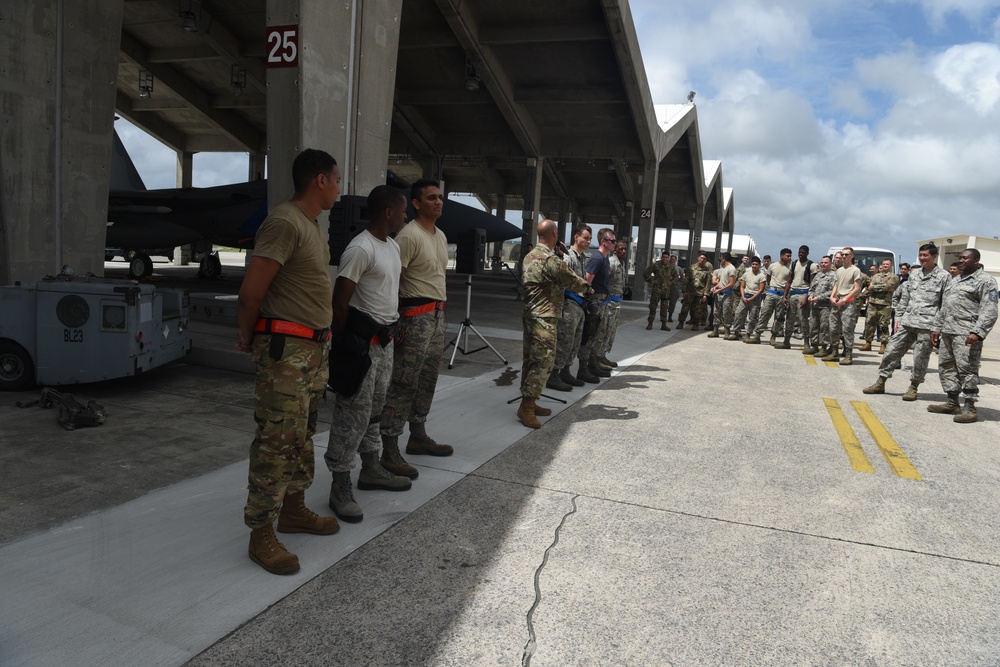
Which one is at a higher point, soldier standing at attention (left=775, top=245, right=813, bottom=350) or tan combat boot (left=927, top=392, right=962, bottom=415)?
soldier standing at attention (left=775, top=245, right=813, bottom=350)

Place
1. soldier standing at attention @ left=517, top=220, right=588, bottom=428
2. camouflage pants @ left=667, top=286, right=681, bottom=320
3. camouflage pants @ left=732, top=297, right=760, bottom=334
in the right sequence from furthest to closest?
camouflage pants @ left=667, top=286, right=681, bottom=320 < camouflage pants @ left=732, top=297, right=760, bottom=334 < soldier standing at attention @ left=517, top=220, right=588, bottom=428

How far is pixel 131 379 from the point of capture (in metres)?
7.07

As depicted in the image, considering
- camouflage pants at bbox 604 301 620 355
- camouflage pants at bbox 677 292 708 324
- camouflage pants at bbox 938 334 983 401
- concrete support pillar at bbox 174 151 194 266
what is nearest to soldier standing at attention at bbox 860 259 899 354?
camouflage pants at bbox 677 292 708 324

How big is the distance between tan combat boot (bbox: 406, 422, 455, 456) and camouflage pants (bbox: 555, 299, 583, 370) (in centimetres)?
248

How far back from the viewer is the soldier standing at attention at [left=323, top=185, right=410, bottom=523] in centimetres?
347

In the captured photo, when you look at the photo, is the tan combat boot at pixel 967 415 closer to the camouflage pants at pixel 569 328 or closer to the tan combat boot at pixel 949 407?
the tan combat boot at pixel 949 407

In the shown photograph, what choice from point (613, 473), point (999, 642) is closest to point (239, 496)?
point (613, 473)

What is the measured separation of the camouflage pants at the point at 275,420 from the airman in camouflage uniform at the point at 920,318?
7521 millimetres

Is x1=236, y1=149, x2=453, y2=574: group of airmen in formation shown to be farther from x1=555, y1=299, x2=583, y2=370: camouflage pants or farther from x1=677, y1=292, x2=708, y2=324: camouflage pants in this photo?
x1=677, y1=292, x2=708, y2=324: camouflage pants

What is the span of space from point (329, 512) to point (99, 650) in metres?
1.47

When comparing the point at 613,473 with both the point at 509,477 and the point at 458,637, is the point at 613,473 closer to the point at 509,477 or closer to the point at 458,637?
the point at 509,477

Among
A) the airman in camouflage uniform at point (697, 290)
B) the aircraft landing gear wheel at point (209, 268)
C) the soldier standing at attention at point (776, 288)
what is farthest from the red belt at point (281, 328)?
the aircraft landing gear wheel at point (209, 268)

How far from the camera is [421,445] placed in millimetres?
4875

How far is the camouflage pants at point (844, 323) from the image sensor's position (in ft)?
36.5
